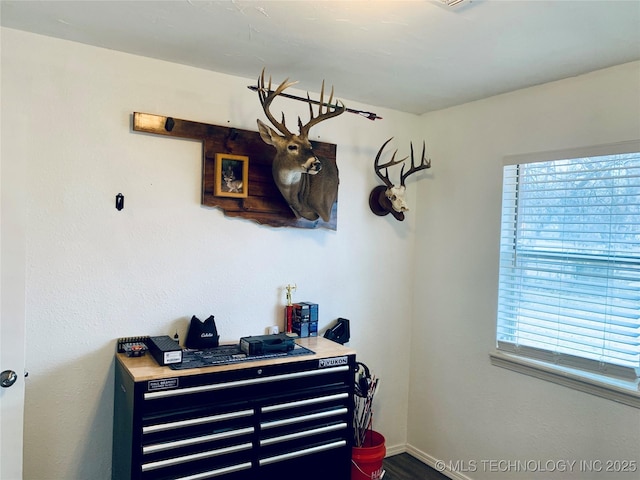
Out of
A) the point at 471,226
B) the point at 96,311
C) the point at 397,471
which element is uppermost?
the point at 471,226

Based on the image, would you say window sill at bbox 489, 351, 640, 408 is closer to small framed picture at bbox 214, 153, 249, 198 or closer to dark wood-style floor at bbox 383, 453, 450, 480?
dark wood-style floor at bbox 383, 453, 450, 480

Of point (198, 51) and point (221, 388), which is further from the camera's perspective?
point (198, 51)

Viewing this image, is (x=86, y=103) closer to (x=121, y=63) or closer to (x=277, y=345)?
(x=121, y=63)

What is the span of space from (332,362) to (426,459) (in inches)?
55.1

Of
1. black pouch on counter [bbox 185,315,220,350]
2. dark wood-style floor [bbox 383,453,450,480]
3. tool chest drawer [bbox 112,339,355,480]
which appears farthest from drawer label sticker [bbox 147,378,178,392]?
dark wood-style floor [bbox 383,453,450,480]

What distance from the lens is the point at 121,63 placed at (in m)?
2.30

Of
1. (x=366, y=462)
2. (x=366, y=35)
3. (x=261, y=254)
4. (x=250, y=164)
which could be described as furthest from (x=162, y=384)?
(x=366, y=35)

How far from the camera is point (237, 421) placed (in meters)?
2.13

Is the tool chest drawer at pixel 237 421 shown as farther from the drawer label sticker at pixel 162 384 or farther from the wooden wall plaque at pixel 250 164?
the wooden wall plaque at pixel 250 164

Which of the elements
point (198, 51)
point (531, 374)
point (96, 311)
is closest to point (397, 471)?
point (531, 374)

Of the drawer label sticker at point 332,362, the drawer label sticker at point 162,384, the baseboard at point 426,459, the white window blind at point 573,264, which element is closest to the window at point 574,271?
the white window blind at point 573,264

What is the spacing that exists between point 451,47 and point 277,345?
68.0 inches

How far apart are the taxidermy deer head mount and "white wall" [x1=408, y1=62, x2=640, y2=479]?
35.6 inches

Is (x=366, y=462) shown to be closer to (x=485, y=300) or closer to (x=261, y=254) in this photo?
(x=485, y=300)
